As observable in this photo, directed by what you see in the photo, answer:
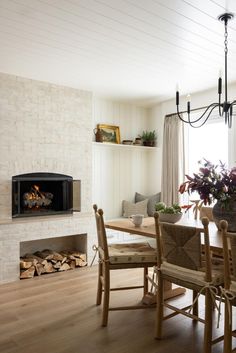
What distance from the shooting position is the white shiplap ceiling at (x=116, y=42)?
2.42 m

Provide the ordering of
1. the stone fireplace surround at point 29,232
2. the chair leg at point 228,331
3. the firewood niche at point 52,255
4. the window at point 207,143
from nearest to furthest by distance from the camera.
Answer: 1. the chair leg at point 228,331
2. the stone fireplace surround at point 29,232
3. the firewood niche at point 52,255
4. the window at point 207,143

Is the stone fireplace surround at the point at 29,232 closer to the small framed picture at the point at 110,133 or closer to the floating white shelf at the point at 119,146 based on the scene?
the floating white shelf at the point at 119,146

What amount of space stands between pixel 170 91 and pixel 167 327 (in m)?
3.31

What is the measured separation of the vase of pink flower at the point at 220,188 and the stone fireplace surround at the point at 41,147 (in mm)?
2227

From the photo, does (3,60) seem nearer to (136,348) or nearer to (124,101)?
(124,101)

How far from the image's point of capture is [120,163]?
5.37 m

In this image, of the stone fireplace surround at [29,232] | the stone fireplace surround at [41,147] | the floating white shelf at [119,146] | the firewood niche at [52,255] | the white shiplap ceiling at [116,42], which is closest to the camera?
the white shiplap ceiling at [116,42]

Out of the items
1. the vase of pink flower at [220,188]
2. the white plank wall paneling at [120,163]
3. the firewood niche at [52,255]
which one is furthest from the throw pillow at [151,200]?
the vase of pink flower at [220,188]

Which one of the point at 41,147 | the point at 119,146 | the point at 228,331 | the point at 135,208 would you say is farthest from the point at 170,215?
the point at 119,146

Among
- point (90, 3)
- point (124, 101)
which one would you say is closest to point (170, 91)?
point (124, 101)

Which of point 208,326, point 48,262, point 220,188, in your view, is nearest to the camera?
point 208,326

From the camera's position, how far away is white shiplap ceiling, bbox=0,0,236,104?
2.42 metres

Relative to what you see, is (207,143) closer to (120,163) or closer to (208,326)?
(120,163)

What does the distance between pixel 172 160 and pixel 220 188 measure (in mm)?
2690
